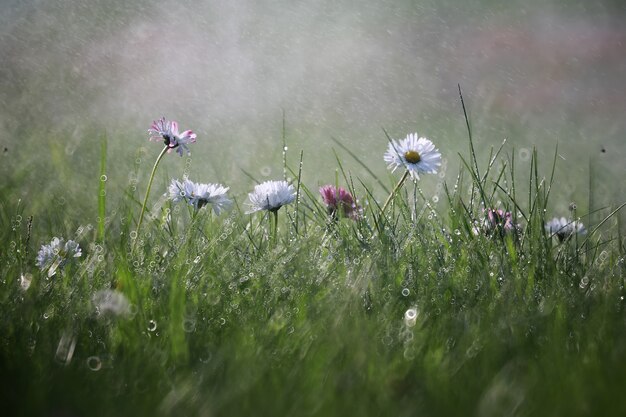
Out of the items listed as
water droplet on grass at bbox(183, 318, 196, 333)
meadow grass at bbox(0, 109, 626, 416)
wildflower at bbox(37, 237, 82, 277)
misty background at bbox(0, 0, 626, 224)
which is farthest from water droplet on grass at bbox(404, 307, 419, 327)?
misty background at bbox(0, 0, 626, 224)

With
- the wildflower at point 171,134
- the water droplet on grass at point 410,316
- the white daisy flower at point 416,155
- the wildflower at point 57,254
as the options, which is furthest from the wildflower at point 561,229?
the wildflower at point 57,254

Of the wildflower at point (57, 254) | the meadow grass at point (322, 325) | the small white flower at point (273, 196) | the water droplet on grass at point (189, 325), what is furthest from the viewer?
the small white flower at point (273, 196)

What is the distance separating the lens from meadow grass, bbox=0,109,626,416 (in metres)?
1.08

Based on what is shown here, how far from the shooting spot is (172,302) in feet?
4.58

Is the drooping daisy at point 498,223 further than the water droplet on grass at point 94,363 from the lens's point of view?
Yes

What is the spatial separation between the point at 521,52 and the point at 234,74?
120 inches

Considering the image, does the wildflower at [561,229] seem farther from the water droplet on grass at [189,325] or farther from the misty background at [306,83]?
the water droplet on grass at [189,325]

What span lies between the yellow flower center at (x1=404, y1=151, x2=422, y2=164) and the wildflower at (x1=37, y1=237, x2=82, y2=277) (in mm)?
870

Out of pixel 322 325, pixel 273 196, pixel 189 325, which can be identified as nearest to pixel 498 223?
pixel 273 196

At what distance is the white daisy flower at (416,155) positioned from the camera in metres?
2.05

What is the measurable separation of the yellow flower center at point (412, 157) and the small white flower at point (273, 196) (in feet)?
1.07

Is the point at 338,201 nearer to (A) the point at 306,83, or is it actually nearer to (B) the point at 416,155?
(B) the point at 416,155

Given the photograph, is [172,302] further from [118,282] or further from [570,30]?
[570,30]

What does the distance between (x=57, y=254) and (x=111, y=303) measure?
406 millimetres
